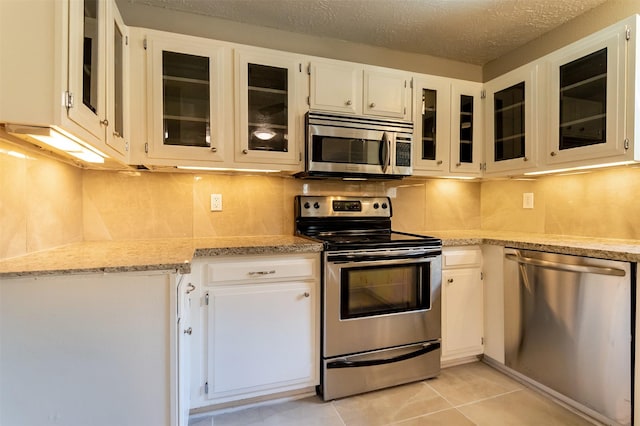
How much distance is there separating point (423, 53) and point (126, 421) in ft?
10.00

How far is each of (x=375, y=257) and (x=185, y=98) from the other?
145 centimetres

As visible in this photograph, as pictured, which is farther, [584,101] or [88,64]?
[584,101]

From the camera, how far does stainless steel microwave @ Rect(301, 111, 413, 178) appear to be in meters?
2.05

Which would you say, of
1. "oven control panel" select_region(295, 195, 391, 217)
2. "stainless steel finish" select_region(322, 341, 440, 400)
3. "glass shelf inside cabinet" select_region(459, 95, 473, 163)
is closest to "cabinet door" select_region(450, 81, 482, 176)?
"glass shelf inside cabinet" select_region(459, 95, 473, 163)

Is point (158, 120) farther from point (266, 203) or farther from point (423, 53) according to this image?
point (423, 53)

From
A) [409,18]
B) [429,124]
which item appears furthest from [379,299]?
[409,18]

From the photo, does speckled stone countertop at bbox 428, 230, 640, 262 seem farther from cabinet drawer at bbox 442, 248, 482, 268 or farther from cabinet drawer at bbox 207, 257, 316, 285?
cabinet drawer at bbox 207, 257, 316, 285

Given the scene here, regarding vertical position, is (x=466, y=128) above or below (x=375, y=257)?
above

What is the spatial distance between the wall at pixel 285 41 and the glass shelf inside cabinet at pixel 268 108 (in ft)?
1.45

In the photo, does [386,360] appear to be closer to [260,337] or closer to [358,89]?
[260,337]

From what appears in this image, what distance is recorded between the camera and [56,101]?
3.20ft

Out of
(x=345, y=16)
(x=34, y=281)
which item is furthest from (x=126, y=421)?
(x=345, y=16)

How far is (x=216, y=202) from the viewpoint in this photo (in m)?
2.19

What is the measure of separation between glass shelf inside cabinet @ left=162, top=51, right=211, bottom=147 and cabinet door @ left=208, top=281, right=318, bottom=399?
89 centimetres
